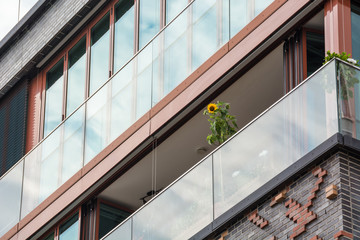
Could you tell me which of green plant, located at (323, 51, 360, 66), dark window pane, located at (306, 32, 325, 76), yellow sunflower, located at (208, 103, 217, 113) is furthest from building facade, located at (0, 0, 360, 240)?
yellow sunflower, located at (208, 103, 217, 113)

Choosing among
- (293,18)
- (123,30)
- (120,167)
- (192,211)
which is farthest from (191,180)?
(123,30)

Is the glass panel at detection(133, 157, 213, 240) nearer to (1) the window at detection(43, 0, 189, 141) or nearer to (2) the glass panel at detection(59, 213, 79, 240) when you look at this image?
(1) the window at detection(43, 0, 189, 141)

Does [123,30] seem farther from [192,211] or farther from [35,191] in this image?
[192,211]

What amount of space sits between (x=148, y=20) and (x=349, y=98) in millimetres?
9283

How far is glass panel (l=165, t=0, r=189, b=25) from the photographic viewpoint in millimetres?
26234

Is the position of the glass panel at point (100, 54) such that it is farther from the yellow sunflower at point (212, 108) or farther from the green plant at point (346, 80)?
the green plant at point (346, 80)

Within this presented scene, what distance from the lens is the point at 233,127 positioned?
923 inches

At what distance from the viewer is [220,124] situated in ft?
74.9

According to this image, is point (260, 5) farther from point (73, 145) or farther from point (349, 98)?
point (73, 145)

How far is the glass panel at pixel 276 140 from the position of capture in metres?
18.9

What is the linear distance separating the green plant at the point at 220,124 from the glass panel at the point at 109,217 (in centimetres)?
443

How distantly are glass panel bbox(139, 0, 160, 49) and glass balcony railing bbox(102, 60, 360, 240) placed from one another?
19.3 feet

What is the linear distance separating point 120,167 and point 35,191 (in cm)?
297

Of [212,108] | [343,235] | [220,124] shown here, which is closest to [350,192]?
[343,235]
